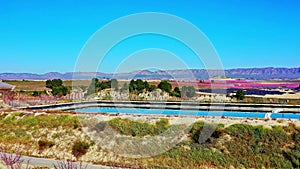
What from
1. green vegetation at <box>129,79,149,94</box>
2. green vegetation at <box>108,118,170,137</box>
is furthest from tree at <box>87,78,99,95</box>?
green vegetation at <box>108,118,170,137</box>

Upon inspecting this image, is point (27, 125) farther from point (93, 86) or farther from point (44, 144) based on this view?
point (93, 86)

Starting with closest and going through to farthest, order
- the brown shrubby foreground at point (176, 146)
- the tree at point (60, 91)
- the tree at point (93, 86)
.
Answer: the brown shrubby foreground at point (176, 146) < the tree at point (60, 91) < the tree at point (93, 86)

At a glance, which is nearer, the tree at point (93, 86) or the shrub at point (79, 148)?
the shrub at point (79, 148)

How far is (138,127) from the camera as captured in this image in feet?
64.5

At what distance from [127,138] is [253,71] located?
162438 mm

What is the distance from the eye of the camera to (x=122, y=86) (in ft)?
140

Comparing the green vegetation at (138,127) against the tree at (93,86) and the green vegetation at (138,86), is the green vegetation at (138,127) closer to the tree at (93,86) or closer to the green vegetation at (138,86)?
the green vegetation at (138,86)

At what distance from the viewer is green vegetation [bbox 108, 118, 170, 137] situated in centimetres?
1917

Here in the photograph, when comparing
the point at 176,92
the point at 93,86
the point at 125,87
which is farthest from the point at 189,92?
the point at 93,86

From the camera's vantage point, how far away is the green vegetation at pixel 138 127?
19170 mm

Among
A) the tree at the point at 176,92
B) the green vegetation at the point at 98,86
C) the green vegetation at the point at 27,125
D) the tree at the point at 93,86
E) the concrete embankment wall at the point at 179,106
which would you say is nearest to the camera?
the green vegetation at the point at 27,125

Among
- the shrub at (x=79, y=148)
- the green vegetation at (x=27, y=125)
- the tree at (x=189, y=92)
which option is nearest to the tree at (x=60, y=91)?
the tree at (x=189, y=92)

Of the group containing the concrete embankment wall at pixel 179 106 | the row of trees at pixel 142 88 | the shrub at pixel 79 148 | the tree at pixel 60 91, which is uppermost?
the row of trees at pixel 142 88

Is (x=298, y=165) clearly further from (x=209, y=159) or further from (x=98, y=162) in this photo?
(x=98, y=162)
